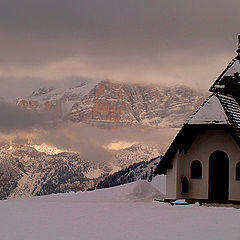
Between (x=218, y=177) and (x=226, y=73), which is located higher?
(x=226, y=73)

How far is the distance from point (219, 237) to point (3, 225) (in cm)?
716

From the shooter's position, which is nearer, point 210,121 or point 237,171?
point 237,171

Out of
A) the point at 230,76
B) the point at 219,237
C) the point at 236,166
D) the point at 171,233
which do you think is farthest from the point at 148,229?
the point at 230,76

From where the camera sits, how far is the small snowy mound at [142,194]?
2963 centimetres

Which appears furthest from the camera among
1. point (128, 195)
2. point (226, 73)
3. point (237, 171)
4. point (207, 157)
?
point (226, 73)

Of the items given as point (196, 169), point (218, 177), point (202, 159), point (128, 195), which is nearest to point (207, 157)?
point (202, 159)

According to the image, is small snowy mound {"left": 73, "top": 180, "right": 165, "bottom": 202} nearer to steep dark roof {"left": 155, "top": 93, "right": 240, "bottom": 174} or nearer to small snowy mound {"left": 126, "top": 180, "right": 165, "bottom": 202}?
small snowy mound {"left": 126, "top": 180, "right": 165, "bottom": 202}

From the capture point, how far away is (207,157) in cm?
2744

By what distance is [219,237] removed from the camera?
46.5 feet

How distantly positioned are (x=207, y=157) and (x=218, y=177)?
1.26m

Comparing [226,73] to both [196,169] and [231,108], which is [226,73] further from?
[196,169]

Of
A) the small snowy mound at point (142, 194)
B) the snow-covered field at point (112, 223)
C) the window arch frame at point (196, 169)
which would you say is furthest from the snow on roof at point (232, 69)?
the snow-covered field at point (112, 223)

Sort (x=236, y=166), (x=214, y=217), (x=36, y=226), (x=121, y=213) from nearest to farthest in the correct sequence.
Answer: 1. (x=36, y=226)
2. (x=214, y=217)
3. (x=121, y=213)
4. (x=236, y=166)

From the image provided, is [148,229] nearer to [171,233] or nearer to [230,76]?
[171,233]
